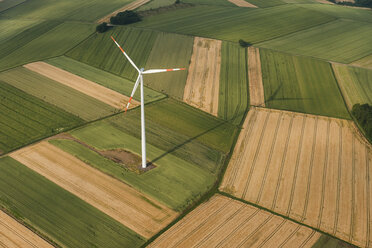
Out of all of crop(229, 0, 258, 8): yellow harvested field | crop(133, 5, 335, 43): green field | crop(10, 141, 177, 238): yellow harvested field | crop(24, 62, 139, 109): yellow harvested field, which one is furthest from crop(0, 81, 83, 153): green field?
crop(229, 0, 258, 8): yellow harvested field

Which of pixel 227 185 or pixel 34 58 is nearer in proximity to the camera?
pixel 227 185

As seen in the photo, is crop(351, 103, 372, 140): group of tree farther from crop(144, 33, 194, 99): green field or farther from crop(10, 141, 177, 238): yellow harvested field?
crop(10, 141, 177, 238): yellow harvested field

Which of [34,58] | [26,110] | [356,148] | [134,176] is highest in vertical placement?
[34,58]

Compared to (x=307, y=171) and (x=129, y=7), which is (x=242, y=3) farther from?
(x=307, y=171)

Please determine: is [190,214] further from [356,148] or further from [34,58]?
[34,58]

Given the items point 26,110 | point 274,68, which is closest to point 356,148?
point 274,68

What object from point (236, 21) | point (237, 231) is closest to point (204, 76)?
point (236, 21)

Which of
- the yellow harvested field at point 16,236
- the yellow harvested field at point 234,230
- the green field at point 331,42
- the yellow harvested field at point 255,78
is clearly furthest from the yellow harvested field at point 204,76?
the yellow harvested field at point 16,236
